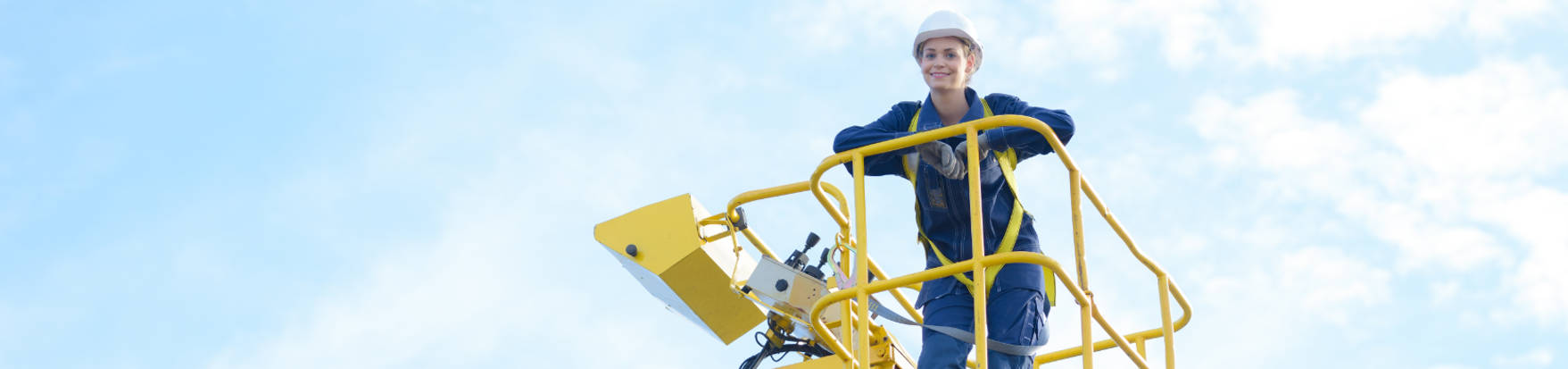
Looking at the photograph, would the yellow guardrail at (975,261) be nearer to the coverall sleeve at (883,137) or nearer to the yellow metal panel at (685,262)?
the coverall sleeve at (883,137)

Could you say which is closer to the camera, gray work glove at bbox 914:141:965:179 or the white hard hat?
gray work glove at bbox 914:141:965:179

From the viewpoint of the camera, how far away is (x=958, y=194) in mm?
6906

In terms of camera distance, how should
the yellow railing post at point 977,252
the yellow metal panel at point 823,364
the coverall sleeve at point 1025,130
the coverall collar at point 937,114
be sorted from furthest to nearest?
A: the yellow metal panel at point 823,364 → the coverall collar at point 937,114 → the coverall sleeve at point 1025,130 → the yellow railing post at point 977,252

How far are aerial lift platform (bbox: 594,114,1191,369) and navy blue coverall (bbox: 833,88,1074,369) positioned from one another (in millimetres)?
131

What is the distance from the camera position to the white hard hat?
7062 mm

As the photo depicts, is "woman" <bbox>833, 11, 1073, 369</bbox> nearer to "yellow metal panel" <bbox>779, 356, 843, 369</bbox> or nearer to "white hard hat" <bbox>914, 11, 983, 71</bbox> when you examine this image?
"white hard hat" <bbox>914, 11, 983, 71</bbox>

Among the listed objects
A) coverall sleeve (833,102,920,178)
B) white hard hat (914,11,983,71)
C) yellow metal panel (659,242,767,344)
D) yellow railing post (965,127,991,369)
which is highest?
white hard hat (914,11,983,71)

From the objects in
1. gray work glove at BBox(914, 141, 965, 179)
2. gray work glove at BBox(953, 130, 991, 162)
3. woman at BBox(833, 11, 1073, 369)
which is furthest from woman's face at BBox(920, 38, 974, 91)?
gray work glove at BBox(914, 141, 965, 179)

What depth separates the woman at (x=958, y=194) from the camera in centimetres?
666

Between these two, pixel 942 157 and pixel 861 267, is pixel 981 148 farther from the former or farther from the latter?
pixel 861 267

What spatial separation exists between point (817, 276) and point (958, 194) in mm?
1804

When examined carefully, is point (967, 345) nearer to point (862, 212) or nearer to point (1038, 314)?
point (1038, 314)

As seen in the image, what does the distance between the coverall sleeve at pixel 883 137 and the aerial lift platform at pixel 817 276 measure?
107 mm

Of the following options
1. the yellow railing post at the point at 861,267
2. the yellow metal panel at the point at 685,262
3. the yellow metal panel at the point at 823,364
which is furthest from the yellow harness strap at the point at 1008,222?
the yellow metal panel at the point at 685,262
